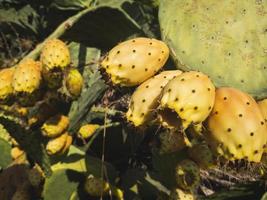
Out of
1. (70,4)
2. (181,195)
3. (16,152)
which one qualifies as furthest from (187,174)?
(70,4)

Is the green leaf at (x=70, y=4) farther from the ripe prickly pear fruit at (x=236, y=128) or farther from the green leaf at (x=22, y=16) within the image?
the ripe prickly pear fruit at (x=236, y=128)

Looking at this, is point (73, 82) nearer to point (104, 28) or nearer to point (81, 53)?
point (104, 28)

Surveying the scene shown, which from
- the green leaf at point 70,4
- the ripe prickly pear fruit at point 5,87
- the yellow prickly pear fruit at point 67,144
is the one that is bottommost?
the yellow prickly pear fruit at point 67,144

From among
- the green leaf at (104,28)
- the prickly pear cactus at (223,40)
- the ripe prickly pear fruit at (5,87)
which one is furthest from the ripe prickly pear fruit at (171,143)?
the ripe prickly pear fruit at (5,87)

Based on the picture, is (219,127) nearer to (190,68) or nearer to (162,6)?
(190,68)

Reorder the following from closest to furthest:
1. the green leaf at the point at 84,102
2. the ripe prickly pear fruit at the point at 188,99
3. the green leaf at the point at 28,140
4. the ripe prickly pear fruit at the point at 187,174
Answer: the ripe prickly pear fruit at the point at 188,99 → the ripe prickly pear fruit at the point at 187,174 → the green leaf at the point at 28,140 → the green leaf at the point at 84,102

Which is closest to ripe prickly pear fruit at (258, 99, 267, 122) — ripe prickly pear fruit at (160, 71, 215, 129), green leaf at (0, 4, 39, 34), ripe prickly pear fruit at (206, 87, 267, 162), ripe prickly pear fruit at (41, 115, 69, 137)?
ripe prickly pear fruit at (206, 87, 267, 162)
